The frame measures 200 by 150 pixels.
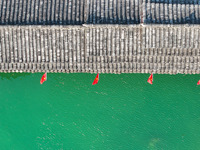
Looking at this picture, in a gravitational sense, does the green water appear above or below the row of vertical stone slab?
below

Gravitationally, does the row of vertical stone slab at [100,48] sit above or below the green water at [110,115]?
above

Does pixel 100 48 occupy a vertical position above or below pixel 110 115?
above

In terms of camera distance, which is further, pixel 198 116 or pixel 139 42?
pixel 198 116

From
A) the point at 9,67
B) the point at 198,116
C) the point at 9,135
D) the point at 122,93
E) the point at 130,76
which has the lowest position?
the point at 9,135

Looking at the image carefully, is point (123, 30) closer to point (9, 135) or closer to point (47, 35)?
point (47, 35)

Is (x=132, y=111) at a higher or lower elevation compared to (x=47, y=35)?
lower

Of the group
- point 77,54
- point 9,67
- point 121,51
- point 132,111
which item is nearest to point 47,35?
point 77,54

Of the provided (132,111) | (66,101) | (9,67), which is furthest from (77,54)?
(132,111)
